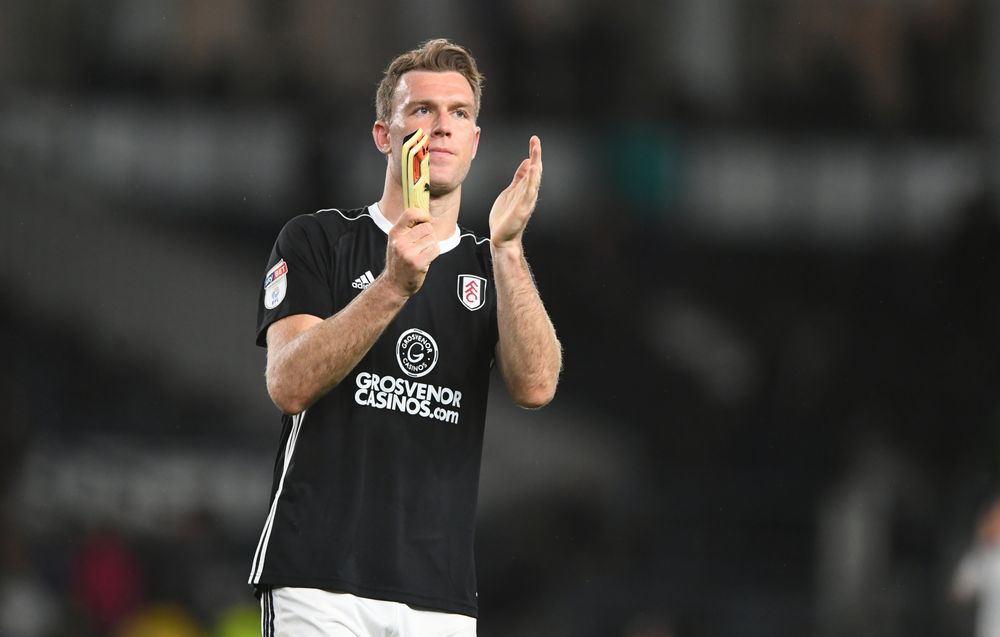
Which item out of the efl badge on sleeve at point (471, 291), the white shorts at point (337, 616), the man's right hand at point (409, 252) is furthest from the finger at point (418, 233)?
the white shorts at point (337, 616)

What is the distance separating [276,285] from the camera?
152 inches

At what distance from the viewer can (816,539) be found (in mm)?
13180

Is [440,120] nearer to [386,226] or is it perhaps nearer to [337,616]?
[386,226]

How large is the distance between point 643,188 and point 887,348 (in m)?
3.53

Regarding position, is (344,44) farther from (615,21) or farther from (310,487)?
(310,487)

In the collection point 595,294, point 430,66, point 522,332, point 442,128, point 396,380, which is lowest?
point 595,294

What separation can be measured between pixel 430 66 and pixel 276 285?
2.42 feet

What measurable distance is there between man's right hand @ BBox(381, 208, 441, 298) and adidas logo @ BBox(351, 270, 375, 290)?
419 mm

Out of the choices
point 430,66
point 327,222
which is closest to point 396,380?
point 327,222

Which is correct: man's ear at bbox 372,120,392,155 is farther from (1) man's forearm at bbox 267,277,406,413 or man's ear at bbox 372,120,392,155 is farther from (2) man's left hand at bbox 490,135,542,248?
(1) man's forearm at bbox 267,277,406,413

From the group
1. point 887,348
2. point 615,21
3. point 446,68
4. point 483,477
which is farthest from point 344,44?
point 446,68

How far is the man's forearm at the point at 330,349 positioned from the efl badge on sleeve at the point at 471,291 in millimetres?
462

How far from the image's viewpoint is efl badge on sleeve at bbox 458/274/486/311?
3.99 metres

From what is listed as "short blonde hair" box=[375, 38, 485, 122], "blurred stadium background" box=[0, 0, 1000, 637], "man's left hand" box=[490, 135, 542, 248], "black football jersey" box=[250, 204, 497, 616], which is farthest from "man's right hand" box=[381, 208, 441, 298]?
"blurred stadium background" box=[0, 0, 1000, 637]
